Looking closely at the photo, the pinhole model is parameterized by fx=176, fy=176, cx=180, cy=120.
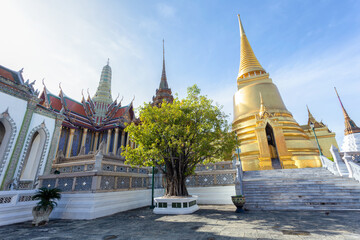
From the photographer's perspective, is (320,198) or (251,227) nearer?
(251,227)

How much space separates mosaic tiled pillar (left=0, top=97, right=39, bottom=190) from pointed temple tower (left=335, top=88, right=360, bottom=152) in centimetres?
4591

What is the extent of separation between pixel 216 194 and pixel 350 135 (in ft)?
123

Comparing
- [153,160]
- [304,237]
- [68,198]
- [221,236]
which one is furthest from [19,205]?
[304,237]

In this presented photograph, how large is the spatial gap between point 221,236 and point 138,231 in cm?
236

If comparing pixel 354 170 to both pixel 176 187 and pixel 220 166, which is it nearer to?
pixel 220 166

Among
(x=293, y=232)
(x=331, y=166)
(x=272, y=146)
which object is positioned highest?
(x=272, y=146)

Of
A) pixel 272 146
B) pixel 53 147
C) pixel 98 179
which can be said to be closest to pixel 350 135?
pixel 272 146

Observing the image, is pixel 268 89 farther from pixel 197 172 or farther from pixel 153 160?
pixel 153 160

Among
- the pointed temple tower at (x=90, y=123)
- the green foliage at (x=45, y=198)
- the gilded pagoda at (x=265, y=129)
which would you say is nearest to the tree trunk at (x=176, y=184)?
the green foliage at (x=45, y=198)

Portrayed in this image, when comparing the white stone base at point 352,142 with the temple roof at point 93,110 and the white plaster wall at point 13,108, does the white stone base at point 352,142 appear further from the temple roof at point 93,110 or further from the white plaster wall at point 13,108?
the white plaster wall at point 13,108

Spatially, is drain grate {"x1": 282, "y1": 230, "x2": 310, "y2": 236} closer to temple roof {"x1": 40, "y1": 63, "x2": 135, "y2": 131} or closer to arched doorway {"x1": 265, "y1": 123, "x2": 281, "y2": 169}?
arched doorway {"x1": 265, "y1": 123, "x2": 281, "y2": 169}

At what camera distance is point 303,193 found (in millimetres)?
8930

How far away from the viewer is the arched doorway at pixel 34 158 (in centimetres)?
1287

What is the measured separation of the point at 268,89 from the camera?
2092 centimetres
